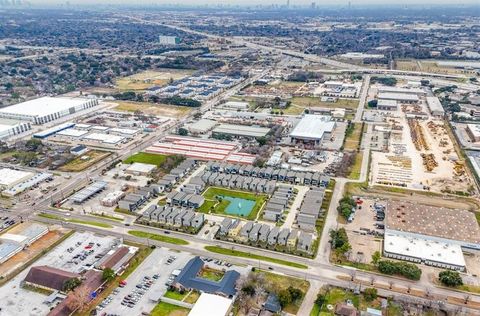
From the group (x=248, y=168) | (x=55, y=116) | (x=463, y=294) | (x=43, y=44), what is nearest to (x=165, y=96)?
(x=55, y=116)

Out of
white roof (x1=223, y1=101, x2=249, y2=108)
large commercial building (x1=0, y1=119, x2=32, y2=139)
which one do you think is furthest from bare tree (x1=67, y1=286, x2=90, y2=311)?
white roof (x1=223, y1=101, x2=249, y2=108)

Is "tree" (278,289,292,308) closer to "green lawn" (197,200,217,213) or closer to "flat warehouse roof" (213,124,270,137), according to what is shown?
"green lawn" (197,200,217,213)

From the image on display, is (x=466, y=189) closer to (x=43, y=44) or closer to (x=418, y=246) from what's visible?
(x=418, y=246)

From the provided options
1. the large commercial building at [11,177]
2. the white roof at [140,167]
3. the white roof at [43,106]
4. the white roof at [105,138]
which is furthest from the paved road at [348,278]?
the white roof at [43,106]

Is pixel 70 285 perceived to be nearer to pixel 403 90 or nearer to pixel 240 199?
pixel 240 199

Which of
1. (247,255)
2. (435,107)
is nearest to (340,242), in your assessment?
(247,255)

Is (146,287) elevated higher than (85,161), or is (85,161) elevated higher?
(85,161)

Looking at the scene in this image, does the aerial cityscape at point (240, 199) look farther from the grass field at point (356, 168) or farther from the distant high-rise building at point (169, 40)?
the distant high-rise building at point (169, 40)
